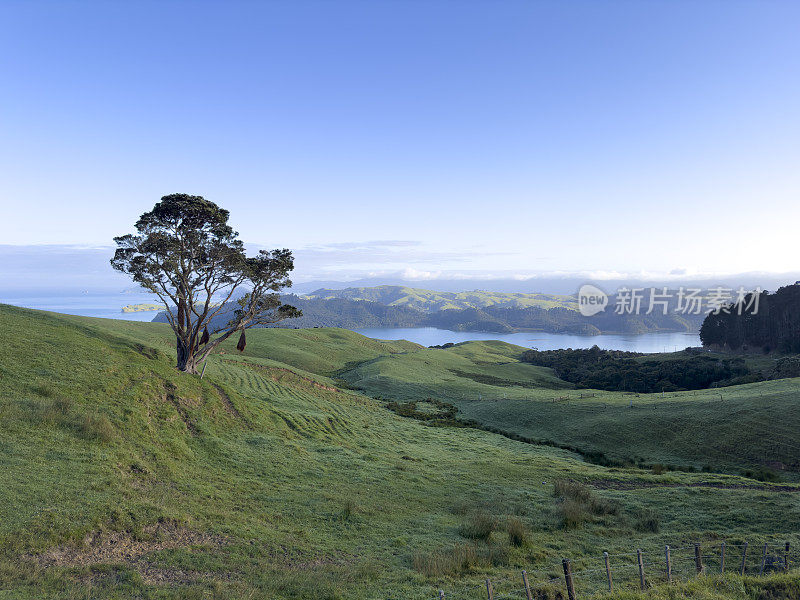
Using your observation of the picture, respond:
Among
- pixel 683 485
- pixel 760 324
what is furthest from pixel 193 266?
pixel 760 324

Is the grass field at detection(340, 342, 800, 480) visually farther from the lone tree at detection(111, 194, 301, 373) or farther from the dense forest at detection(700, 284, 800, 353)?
the dense forest at detection(700, 284, 800, 353)

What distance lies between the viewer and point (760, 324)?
112875 millimetres

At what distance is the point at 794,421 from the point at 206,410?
47.1m

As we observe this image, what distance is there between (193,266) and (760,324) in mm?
147553

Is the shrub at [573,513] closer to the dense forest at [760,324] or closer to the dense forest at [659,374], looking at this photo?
the dense forest at [659,374]

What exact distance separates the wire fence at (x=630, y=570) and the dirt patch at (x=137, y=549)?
7266mm

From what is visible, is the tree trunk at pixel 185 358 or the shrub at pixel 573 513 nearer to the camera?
the shrub at pixel 573 513

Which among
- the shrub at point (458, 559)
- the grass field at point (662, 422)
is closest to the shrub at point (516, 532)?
the shrub at point (458, 559)

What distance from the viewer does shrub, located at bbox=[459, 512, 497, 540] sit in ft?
49.4

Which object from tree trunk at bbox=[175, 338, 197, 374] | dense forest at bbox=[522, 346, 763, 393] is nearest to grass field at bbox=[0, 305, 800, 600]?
tree trunk at bbox=[175, 338, 197, 374]

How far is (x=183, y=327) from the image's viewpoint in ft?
98.6

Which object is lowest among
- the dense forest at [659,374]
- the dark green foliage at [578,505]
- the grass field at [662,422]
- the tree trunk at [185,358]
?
the dense forest at [659,374]

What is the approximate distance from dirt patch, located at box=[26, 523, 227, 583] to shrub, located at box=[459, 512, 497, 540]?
29.2 feet

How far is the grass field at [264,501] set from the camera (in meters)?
10.7
